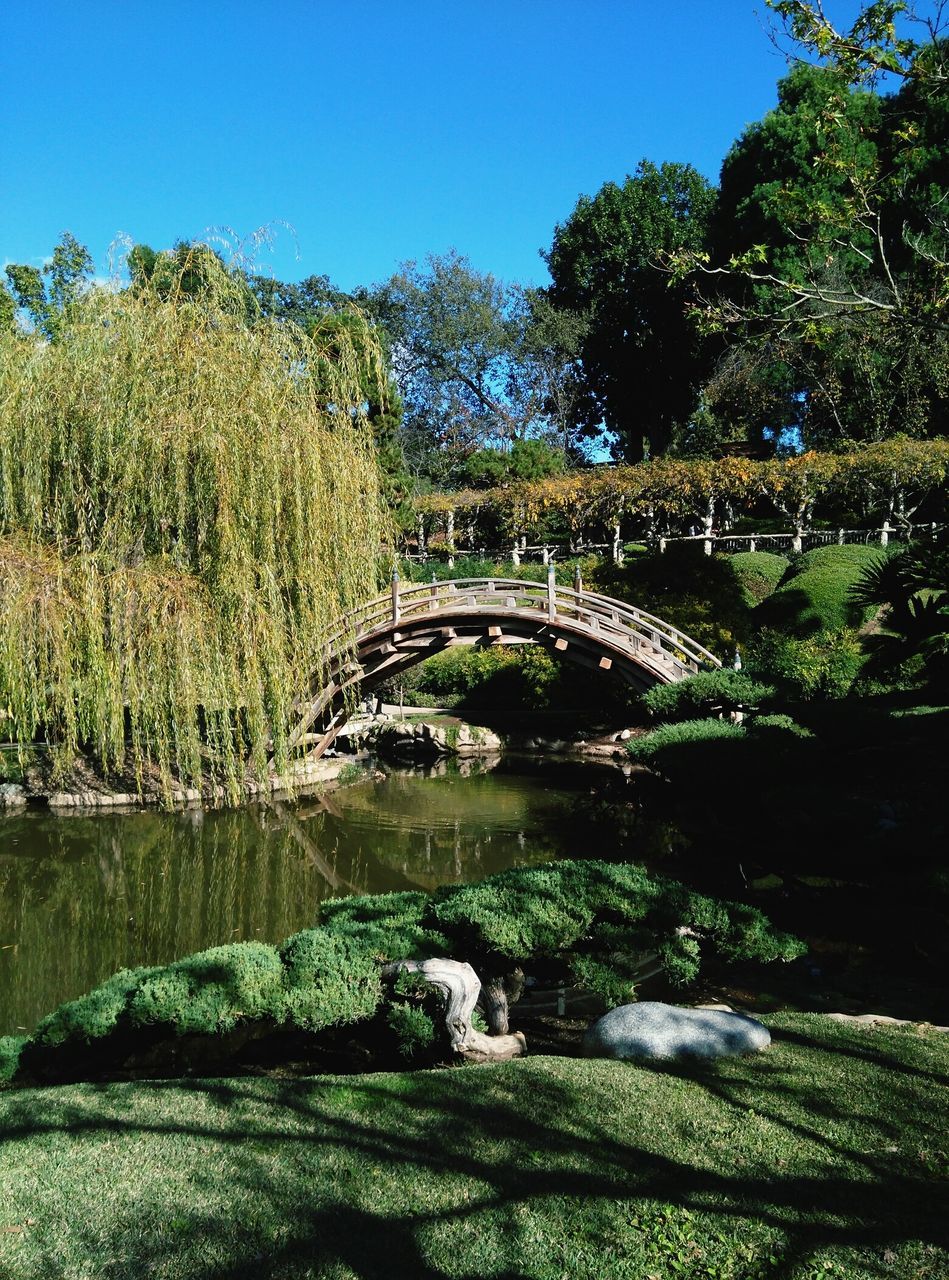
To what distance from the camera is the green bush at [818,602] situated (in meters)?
20.5

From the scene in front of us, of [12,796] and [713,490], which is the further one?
[713,490]

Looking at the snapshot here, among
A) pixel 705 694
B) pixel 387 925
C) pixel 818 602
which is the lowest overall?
pixel 387 925

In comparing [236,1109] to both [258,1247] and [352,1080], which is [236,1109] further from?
[258,1247]

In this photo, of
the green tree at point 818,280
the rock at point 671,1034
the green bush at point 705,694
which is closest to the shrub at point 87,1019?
the rock at point 671,1034

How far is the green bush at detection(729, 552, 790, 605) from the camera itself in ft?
79.2

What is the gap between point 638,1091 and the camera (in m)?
4.89

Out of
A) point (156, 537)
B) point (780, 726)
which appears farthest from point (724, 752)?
point (156, 537)

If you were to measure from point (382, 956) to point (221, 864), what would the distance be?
22.0 ft

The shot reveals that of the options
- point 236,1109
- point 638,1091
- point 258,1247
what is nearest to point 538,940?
point 638,1091

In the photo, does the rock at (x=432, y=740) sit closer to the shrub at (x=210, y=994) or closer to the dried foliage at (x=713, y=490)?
the dried foliage at (x=713, y=490)

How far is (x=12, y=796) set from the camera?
48.5 ft

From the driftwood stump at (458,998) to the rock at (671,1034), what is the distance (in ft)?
2.22

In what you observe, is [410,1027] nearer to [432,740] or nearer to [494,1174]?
[494,1174]

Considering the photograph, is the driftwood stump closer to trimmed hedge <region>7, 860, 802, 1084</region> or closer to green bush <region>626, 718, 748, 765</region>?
trimmed hedge <region>7, 860, 802, 1084</region>
